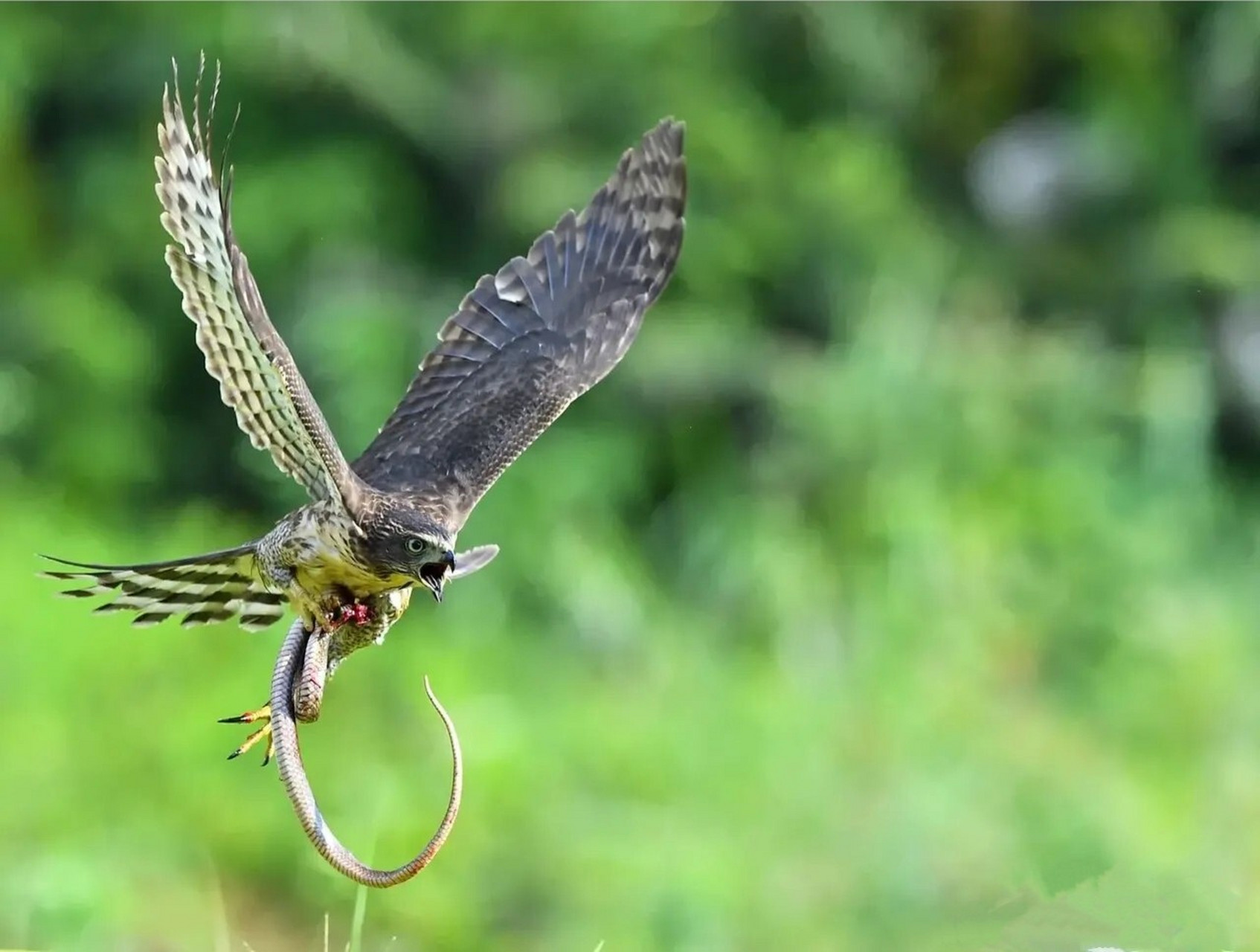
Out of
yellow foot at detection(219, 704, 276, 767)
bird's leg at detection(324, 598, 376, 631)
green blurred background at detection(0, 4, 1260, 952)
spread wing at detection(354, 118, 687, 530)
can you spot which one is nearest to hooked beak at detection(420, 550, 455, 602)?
bird's leg at detection(324, 598, 376, 631)

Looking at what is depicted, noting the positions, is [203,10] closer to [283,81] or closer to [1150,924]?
[283,81]

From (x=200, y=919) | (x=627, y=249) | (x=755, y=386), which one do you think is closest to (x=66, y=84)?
(x=755, y=386)

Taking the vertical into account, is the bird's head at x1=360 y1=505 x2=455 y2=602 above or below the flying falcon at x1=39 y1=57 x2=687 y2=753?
below

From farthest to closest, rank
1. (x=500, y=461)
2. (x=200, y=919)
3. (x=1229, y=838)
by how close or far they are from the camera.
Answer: (x=1229, y=838) < (x=200, y=919) < (x=500, y=461)

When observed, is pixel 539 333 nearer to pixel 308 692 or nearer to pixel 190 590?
pixel 190 590

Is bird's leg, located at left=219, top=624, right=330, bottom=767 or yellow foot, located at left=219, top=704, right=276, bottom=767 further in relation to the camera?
yellow foot, located at left=219, top=704, right=276, bottom=767

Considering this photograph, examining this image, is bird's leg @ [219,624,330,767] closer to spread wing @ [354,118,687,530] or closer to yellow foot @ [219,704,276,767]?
yellow foot @ [219,704,276,767]
